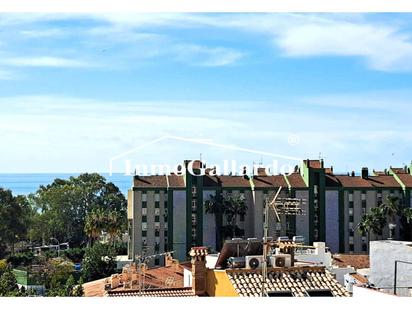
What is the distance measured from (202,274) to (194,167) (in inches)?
490

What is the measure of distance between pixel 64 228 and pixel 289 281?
1672 cm

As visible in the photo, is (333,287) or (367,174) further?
(367,174)

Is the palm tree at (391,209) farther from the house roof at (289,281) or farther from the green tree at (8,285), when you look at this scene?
the house roof at (289,281)

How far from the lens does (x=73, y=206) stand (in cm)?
2130

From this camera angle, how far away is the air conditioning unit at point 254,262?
5.19 metres

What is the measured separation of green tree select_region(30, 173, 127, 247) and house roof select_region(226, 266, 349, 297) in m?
15.3

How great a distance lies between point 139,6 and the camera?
3.17 m

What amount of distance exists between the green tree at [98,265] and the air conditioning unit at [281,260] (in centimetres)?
924

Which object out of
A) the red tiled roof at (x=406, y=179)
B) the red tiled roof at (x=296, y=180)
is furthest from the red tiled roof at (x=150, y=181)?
the red tiled roof at (x=406, y=179)

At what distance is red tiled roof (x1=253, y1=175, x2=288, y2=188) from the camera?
1783 cm

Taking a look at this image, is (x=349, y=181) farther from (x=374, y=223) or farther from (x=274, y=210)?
(x=274, y=210)

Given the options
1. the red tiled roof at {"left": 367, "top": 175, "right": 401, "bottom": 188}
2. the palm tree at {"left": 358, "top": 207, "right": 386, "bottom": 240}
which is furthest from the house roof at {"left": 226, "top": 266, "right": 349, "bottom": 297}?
the red tiled roof at {"left": 367, "top": 175, "right": 401, "bottom": 188}
